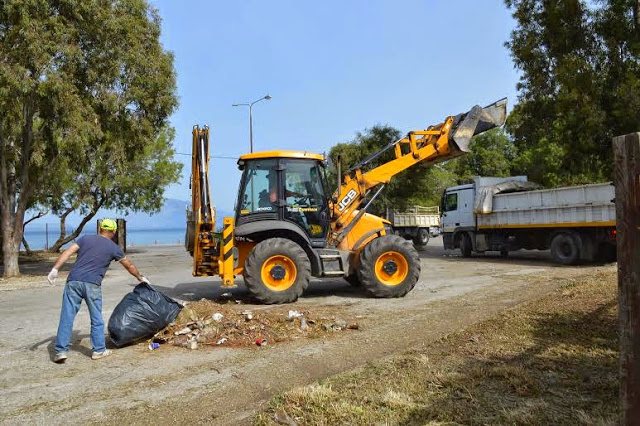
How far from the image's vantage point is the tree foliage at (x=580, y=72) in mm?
14945

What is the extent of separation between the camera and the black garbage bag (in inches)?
251

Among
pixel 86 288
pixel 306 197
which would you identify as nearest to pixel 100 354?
pixel 86 288

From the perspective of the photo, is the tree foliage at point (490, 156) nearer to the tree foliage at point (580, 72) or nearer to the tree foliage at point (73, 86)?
the tree foliage at point (580, 72)

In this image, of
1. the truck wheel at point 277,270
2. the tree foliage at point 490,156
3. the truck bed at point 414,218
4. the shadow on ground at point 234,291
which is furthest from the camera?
the tree foliage at point 490,156

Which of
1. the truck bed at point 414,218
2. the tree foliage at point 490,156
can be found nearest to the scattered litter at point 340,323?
the truck bed at point 414,218

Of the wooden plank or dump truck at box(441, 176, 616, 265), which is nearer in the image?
the wooden plank

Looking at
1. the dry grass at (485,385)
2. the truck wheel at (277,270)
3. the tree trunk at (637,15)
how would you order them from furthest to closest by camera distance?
the tree trunk at (637,15), the truck wheel at (277,270), the dry grass at (485,385)

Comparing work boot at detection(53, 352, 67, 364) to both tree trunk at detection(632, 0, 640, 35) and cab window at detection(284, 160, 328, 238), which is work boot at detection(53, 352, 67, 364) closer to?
cab window at detection(284, 160, 328, 238)

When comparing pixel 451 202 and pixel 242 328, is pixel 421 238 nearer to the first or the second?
pixel 451 202

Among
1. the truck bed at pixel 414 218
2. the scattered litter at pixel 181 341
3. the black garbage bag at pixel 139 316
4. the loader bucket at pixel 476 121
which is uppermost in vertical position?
the loader bucket at pixel 476 121

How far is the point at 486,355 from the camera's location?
5320mm

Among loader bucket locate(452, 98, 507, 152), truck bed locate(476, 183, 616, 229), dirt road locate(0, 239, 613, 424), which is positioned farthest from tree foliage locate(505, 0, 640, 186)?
dirt road locate(0, 239, 613, 424)

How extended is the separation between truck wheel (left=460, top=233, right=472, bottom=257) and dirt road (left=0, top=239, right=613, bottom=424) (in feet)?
27.8

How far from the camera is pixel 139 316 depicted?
651 centimetres
